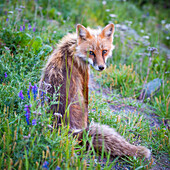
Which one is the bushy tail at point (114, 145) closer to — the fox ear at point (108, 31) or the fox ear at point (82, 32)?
the fox ear at point (82, 32)

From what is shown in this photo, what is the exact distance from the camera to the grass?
6.76 feet

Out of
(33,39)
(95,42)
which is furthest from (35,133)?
(33,39)

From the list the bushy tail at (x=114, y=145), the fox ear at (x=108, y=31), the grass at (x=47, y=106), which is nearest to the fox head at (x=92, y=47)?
the fox ear at (x=108, y=31)

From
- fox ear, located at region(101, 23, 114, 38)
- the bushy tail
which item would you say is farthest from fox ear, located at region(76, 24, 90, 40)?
the bushy tail

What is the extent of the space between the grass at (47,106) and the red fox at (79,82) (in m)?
0.20

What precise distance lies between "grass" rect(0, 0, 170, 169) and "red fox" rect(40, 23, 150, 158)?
20 cm

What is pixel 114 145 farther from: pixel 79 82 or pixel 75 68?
pixel 75 68

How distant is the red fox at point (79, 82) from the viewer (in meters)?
2.54

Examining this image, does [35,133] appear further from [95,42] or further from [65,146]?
[95,42]

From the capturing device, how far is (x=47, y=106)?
222 centimetres

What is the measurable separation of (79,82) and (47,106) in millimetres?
1094

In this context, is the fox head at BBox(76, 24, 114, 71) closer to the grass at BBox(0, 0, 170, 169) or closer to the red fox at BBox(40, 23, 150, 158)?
the red fox at BBox(40, 23, 150, 158)

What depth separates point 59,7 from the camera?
7750 mm

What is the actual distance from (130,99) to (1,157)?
11.6 feet
